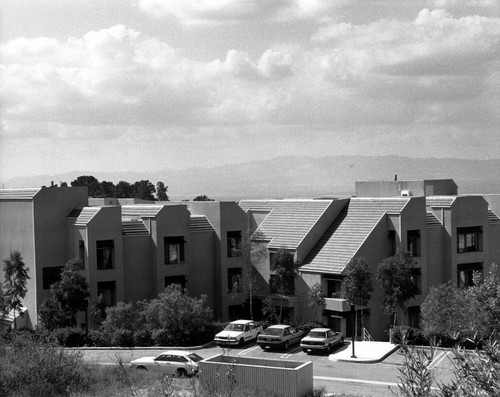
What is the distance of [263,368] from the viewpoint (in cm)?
2947

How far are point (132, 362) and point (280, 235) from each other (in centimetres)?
2055

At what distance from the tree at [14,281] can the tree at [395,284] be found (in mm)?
23503

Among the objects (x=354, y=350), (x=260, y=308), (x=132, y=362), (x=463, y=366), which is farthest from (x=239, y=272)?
(x=463, y=366)

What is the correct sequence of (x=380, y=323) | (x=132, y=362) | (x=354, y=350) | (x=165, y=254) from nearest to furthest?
1. (x=132, y=362)
2. (x=354, y=350)
3. (x=380, y=323)
4. (x=165, y=254)

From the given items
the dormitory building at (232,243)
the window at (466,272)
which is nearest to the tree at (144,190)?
the dormitory building at (232,243)

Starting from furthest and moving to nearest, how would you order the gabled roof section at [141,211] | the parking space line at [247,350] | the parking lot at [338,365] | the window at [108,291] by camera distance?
the gabled roof section at [141,211] → the window at [108,291] → the parking space line at [247,350] → the parking lot at [338,365]

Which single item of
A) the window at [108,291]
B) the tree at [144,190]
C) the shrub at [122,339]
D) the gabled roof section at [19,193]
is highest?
the tree at [144,190]

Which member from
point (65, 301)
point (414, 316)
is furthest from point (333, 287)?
point (65, 301)

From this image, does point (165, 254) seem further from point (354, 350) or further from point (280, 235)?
point (354, 350)

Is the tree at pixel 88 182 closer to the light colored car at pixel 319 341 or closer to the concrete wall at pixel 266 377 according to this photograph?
the light colored car at pixel 319 341

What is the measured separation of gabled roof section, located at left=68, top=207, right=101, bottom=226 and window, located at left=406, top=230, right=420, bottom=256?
70.5 feet

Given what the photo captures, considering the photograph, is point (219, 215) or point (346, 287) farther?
point (219, 215)

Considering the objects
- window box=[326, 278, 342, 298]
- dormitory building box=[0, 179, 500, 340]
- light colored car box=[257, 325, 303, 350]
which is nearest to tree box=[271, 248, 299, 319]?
dormitory building box=[0, 179, 500, 340]

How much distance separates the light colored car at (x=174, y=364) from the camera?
110 feet
